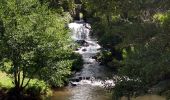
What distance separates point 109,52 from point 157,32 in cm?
3356

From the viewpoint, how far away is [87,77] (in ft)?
142

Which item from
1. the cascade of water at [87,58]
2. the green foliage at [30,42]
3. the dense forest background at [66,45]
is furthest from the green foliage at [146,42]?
the cascade of water at [87,58]

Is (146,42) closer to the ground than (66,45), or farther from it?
farther from it

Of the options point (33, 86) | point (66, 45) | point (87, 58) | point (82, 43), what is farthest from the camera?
point (82, 43)

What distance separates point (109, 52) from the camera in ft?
161

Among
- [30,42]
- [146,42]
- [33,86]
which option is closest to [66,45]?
[30,42]

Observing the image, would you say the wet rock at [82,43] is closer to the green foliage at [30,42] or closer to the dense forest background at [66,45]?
the dense forest background at [66,45]

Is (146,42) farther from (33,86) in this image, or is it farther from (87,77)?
(87,77)

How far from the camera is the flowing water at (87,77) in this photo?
35406 millimetres

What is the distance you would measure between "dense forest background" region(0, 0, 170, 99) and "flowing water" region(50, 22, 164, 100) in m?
2.63

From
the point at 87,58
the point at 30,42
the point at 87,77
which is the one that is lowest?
the point at 87,77

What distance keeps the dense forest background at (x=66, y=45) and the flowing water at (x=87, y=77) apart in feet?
8.62

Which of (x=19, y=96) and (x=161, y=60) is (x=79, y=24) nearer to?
(x=19, y=96)

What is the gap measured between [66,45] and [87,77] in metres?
11.1
